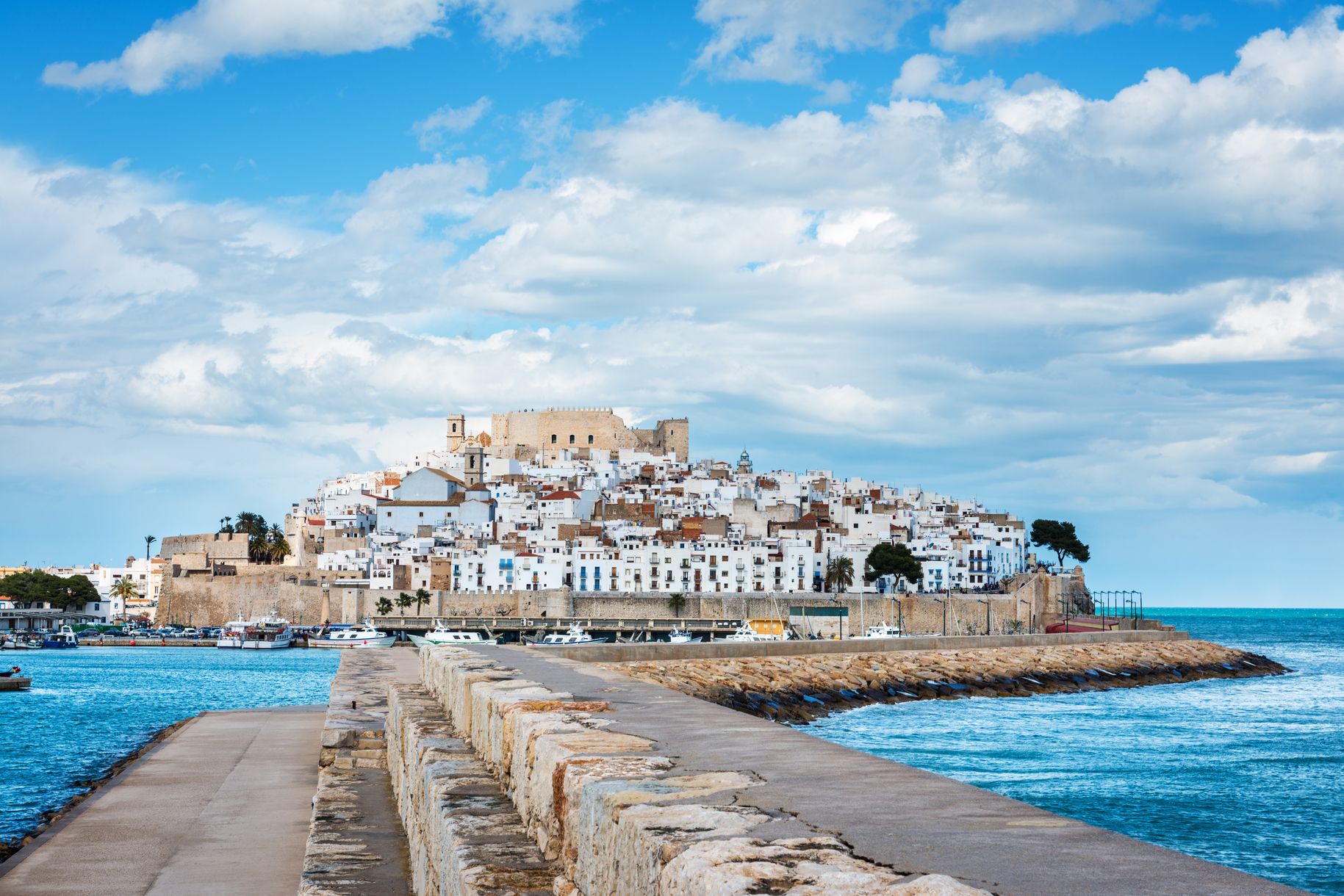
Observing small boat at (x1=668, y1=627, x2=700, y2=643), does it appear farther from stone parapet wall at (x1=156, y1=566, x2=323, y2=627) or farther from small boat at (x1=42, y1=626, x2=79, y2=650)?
small boat at (x1=42, y1=626, x2=79, y2=650)

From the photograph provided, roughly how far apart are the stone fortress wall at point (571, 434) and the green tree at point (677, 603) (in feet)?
162

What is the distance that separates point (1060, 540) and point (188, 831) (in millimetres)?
100257

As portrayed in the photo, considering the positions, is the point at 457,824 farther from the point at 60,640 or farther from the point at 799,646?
the point at 60,640

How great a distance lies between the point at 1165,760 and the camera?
21.9 meters

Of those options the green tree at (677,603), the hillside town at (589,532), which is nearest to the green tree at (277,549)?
the hillside town at (589,532)

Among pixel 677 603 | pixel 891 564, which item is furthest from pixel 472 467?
pixel 891 564

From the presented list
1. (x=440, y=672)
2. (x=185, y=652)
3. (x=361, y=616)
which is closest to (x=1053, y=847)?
(x=440, y=672)

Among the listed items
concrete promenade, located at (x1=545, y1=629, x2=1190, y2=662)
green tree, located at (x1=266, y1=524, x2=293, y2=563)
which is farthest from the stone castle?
concrete promenade, located at (x1=545, y1=629, x2=1190, y2=662)

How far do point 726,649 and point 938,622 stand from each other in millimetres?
59312

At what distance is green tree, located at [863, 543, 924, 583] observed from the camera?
295ft

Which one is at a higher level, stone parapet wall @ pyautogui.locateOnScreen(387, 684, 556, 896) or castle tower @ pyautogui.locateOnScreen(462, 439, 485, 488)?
castle tower @ pyautogui.locateOnScreen(462, 439, 485, 488)

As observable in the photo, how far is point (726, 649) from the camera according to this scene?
1185 inches

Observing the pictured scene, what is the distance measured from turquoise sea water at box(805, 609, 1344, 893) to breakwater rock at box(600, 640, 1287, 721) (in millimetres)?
941

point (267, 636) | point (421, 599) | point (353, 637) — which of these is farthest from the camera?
point (421, 599)
